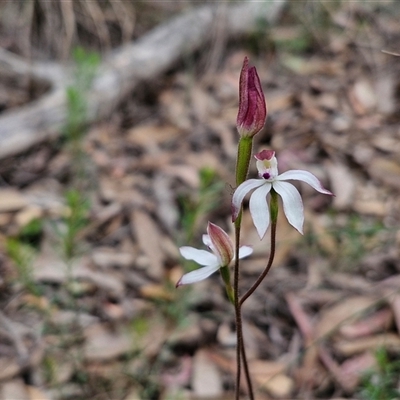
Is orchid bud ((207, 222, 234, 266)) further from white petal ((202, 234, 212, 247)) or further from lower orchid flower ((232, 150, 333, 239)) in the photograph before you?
lower orchid flower ((232, 150, 333, 239))

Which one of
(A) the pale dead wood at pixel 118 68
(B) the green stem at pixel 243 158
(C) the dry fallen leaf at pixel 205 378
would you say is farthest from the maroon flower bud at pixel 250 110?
(A) the pale dead wood at pixel 118 68

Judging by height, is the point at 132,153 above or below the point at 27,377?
above

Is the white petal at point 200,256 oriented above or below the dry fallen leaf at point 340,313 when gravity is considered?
above

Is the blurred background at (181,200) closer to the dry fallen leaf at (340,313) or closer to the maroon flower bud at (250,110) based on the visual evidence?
the dry fallen leaf at (340,313)

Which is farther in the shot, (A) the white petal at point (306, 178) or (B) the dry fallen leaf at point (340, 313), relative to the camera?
(B) the dry fallen leaf at point (340, 313)

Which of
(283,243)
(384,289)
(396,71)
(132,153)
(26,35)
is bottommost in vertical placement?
(384,289)

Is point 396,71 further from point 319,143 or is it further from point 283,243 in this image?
point 283,243

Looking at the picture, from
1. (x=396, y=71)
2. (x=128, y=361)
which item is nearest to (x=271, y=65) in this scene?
(x=396, y=71)
